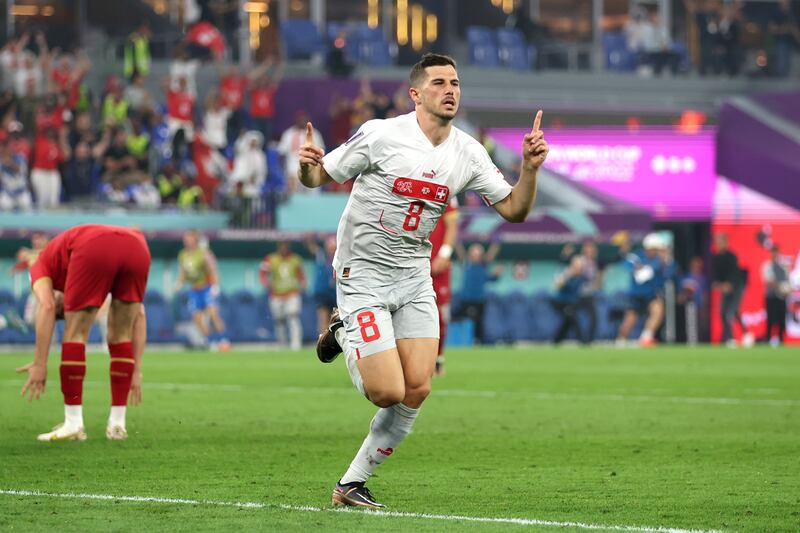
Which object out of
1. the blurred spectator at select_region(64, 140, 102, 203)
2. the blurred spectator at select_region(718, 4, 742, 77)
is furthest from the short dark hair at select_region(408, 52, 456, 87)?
the blurred spectator at select_region(718, 4, 742, 77)

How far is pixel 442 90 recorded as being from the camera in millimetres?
8000

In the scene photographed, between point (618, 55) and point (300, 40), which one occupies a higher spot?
point (300, 40)

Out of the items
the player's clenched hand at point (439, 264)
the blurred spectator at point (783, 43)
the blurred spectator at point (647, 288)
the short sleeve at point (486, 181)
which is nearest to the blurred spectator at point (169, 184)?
the blurred spectator at point (647, 288)

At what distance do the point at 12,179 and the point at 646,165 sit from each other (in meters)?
15.3

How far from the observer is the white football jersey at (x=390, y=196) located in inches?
313

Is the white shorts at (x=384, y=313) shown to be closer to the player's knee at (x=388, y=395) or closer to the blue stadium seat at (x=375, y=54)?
the player's knee at (x=388, y=395)

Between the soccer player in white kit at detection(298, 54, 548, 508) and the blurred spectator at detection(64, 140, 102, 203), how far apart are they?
22.0 m

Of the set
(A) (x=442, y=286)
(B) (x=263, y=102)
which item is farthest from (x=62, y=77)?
(A) (x=442, y=286)

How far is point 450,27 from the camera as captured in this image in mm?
38344

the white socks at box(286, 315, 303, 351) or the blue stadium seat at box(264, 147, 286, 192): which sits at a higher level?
the blue stadium seat at box(264, 147, 286, 192)

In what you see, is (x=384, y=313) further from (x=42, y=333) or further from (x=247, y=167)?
(x=247, y=167)

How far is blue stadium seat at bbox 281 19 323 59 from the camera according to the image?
114ft

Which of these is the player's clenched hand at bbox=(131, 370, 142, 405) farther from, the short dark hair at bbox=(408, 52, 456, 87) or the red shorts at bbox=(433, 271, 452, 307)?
the red shorts at bbox=(433, 271, 452, 307)

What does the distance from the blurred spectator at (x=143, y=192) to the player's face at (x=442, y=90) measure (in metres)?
21.7
